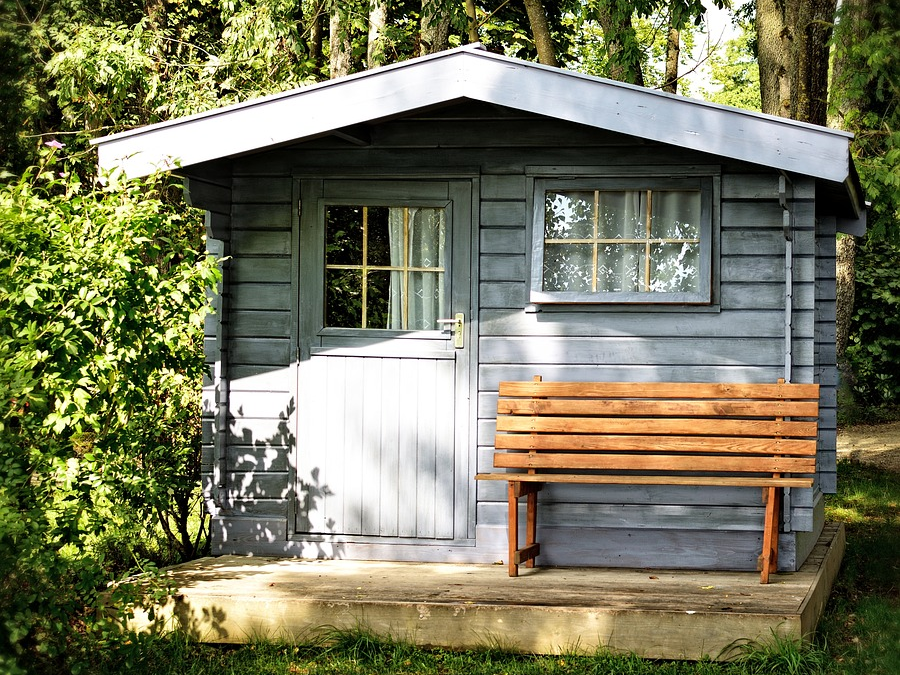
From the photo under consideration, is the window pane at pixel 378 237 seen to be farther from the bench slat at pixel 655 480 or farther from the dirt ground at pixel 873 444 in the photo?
the dirt ground at pixel 873 444

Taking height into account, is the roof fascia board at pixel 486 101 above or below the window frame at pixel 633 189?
above

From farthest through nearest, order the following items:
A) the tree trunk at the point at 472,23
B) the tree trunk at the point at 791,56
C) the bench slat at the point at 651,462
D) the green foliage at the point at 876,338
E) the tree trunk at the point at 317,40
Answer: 1. the green foliage at the point at 876,338
2. the tree trunk at the point at 317,40
3. the tree trunk at the point at 472,23
4. the tree trunk at the point at 791,56
5. the bench slat at the point at 651,462

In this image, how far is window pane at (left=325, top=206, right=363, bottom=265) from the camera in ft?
20.3

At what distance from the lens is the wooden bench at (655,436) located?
560cm

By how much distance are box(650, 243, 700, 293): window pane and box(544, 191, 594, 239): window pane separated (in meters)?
0.42

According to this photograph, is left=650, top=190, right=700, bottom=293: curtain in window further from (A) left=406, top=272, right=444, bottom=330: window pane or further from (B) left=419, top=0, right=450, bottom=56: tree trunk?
(B) left=419, top=0, right=450, bottom=56: tree trunk

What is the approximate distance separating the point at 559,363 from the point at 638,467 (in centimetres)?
79

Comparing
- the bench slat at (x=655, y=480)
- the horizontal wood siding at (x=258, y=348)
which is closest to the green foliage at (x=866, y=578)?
the bench slat at (x=655, y=480)

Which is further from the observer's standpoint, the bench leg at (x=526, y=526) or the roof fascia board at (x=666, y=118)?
the bench leg at (x=526, y=526)

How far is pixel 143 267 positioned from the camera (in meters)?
5.11

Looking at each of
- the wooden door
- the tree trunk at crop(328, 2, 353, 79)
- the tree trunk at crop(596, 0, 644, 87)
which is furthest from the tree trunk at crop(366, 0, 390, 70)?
the wooden door

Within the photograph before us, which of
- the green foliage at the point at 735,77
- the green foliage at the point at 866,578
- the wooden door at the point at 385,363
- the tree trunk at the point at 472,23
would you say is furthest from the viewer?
the green foliage at the point at 735,77

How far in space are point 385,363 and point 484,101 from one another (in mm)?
1654

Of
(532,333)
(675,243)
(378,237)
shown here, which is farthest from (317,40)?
(675,243)
